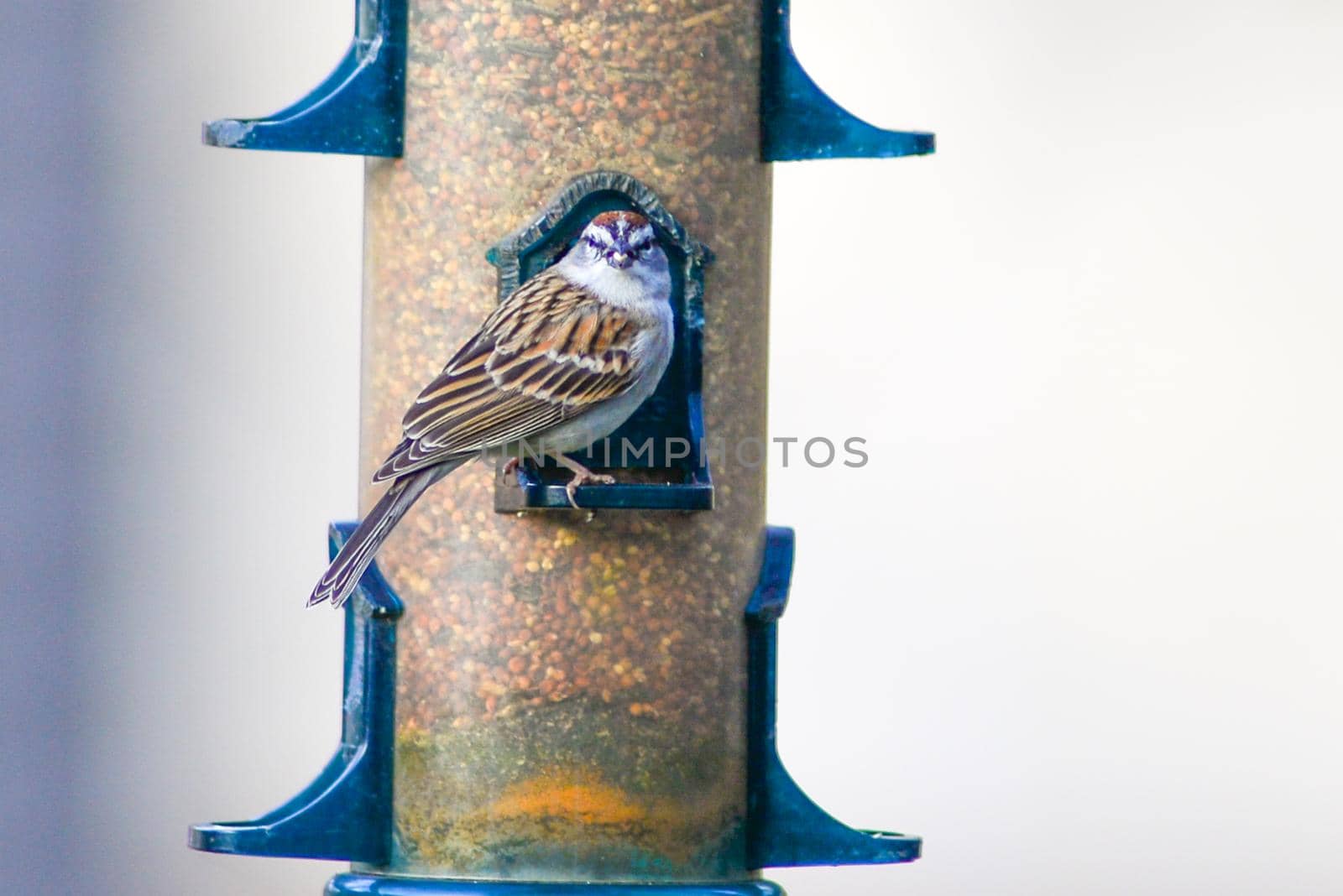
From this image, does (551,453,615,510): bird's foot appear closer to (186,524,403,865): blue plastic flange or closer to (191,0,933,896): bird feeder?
(191,0,933,896): bird feeder

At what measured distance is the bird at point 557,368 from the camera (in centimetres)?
575

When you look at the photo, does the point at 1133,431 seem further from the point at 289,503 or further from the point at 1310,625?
the point at 289,503

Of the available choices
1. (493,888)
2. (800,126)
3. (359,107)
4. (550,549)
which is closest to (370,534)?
(550,549)

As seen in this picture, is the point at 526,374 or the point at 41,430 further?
the point at 41,430

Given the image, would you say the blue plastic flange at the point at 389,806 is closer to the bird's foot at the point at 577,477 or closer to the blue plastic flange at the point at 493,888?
the blue plastic flange at the point at 493,888

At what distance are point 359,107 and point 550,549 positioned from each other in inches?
46.3

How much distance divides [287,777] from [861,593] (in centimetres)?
265

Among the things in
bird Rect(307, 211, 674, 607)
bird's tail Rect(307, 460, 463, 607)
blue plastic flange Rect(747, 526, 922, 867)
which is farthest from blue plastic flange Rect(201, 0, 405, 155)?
blue plastic flange Rect(747, 526, 922, 867)

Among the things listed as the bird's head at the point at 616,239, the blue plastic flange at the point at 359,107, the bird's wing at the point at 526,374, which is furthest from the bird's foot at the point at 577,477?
the blue plastic flange at the point at 359,107

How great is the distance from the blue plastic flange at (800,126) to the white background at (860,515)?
4593 millimetres

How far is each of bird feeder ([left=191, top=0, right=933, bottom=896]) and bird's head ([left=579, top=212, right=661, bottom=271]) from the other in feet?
0.31

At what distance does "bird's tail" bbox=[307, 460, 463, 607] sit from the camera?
5641mm

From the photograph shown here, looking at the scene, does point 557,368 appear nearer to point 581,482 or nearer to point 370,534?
point 581,482

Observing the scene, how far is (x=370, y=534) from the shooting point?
18.7 feet
